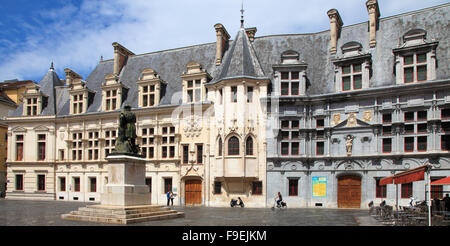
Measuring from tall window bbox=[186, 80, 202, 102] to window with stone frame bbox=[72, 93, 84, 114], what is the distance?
11130 millimetres

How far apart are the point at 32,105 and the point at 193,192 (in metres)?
19.0

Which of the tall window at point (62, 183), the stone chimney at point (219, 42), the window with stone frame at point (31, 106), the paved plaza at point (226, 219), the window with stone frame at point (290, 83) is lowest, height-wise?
the tall window at point (62, 183)

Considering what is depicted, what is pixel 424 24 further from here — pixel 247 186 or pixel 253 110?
pixel 247 186

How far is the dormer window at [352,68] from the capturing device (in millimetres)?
27578

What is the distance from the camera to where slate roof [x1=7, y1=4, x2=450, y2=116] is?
27453 millimetres

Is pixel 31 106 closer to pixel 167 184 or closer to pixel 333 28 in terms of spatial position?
pixel 167 184

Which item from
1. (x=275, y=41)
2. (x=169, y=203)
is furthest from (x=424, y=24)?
(x=169, y=203)

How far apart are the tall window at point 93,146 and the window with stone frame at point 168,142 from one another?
6488 mm

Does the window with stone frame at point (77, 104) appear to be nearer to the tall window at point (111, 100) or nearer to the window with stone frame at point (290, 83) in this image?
the tall window at point (111, 100)

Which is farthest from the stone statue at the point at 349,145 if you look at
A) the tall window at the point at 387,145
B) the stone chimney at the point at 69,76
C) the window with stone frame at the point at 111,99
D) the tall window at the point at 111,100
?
the stone chimney at the point at 69,76

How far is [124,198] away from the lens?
16.7 metres

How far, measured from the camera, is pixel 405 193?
83.5 ft

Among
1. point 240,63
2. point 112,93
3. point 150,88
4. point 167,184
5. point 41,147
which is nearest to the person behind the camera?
point 240,63

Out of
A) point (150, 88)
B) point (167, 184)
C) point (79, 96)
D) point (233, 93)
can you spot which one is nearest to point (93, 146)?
point (79, 96)
